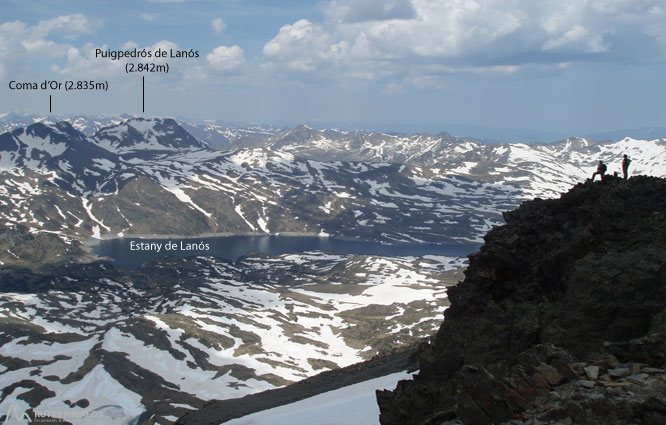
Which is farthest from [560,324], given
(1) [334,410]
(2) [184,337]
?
(2) [184,337]

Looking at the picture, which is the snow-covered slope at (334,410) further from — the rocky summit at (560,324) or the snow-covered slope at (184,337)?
the snow-covered slope at (184,337)

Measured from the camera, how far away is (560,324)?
1809 centimetres

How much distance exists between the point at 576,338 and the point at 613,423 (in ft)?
23.6

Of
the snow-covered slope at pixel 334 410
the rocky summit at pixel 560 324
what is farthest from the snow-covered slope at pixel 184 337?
the rocky summit at pixel 560 324

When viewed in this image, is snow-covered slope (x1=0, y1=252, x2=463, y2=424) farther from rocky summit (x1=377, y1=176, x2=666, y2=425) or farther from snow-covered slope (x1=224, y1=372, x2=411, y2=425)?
rocky summit (x1=377, y1=176, x2=666, y2=425)

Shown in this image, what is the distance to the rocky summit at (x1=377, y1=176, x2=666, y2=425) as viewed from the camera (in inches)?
476

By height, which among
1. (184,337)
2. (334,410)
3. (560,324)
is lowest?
(184,337)

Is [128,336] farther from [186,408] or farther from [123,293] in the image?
[123,293]

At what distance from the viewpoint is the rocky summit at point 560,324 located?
12.1 metres

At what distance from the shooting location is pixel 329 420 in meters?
33.5

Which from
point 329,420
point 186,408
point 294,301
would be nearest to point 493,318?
point 329,420

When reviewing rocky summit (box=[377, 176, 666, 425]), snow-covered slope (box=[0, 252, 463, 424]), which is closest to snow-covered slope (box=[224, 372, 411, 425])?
rocky summit (box=[377, 176, 666, 425])

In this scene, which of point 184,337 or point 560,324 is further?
point 184,337

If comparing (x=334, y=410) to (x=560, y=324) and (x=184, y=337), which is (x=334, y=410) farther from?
(x=184, y=337)
